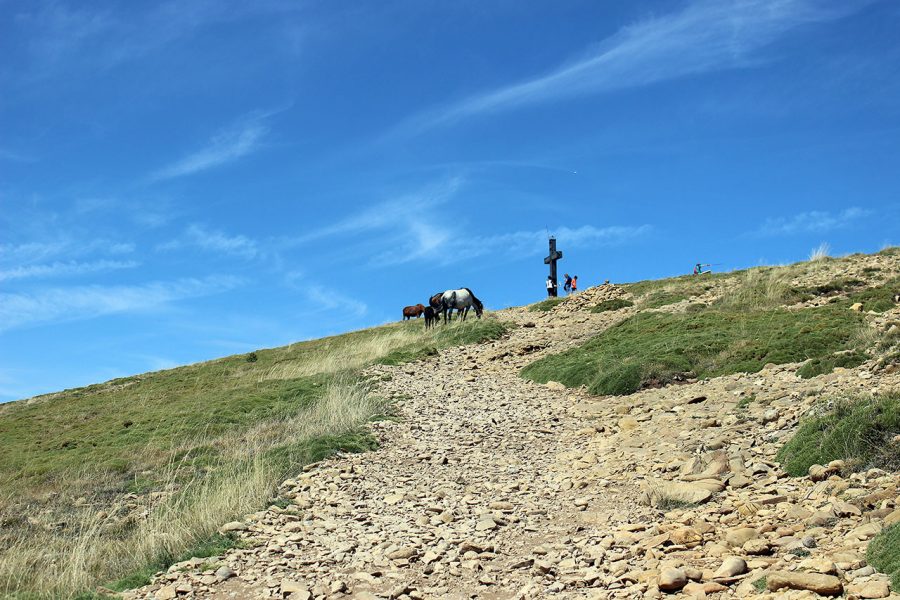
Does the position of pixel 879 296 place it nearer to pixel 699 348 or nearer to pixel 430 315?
pixel 699 348

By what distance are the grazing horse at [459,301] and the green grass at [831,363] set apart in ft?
79.4

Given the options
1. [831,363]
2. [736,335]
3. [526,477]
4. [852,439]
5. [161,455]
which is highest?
[736,335]

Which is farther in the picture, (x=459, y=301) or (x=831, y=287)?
(x=459, y=301)

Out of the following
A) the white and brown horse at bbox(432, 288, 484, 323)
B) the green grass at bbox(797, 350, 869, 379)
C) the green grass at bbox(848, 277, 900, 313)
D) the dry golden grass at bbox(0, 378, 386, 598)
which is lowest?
the dry golden grass at bbox(0, 378, 386, 598)

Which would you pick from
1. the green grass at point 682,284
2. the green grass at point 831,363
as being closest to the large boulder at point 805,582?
the green grass at point 831,363

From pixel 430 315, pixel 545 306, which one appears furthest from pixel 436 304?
pixel 545 306

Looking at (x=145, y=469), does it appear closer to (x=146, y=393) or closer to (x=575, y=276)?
(x=146, y=393)

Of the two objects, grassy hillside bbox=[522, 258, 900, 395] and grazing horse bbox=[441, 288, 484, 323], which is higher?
grazing horse bbox=[441, 288, 484, 323]

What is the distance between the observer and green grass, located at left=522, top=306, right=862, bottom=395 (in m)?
17.2

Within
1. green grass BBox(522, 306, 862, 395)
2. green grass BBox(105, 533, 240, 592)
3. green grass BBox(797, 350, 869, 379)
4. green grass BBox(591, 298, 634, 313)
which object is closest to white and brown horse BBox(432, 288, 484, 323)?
green grass BBox(591, 298, 634, 313)

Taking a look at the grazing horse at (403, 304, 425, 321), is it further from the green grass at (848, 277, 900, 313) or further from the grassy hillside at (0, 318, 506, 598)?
the green grass at (848, 277, 900, 313)

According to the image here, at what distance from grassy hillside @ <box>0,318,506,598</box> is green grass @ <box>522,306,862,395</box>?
5.60 meters

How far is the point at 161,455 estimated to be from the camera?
18766 mm

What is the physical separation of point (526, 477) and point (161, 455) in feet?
34.6
